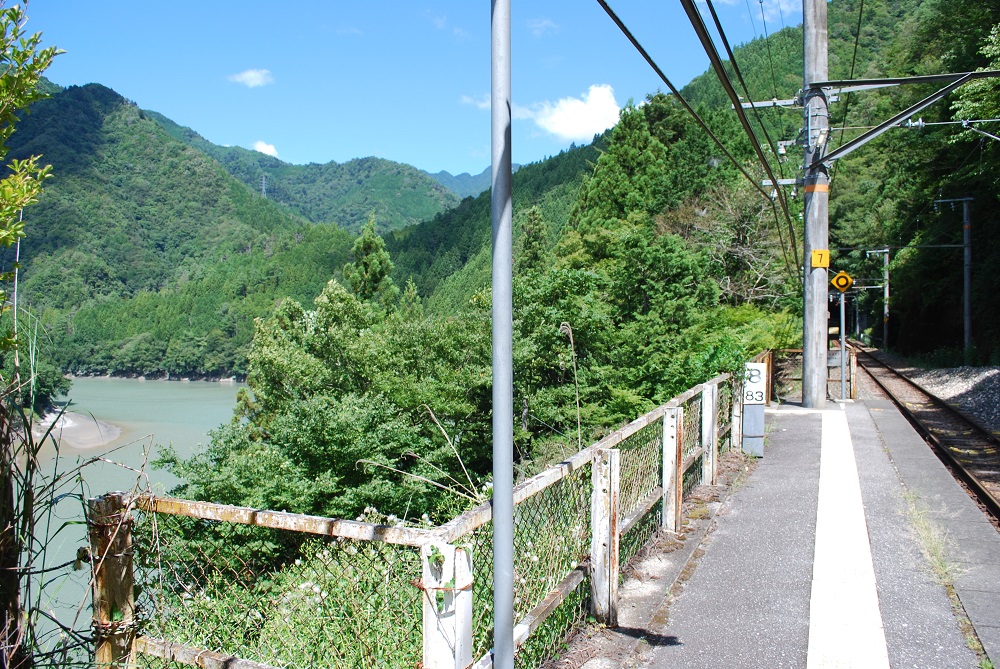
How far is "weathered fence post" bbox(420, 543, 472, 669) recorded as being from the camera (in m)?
2.54

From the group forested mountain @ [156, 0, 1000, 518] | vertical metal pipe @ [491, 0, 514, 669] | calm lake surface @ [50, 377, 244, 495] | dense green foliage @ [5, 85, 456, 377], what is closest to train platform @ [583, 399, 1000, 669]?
vertical metal pipe @ [491, 0, 514, 669]

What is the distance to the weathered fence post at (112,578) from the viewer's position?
9.15ft

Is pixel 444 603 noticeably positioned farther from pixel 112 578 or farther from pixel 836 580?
pixel 836 580

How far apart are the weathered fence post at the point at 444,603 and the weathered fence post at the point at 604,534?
5.88 ft

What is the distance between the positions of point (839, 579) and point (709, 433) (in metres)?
2.82

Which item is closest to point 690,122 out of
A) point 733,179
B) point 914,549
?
point 733,179

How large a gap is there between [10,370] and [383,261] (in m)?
37.3

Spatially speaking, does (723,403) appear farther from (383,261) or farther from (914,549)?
(383,261)

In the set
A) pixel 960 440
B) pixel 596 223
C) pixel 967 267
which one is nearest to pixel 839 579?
pixel 960 440

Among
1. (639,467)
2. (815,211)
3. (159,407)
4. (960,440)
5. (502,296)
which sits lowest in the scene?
(159,407)

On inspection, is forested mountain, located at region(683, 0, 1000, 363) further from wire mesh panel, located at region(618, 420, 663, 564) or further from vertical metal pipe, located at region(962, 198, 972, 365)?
wire mesh panel, located at region(618, 420, 663, 564)

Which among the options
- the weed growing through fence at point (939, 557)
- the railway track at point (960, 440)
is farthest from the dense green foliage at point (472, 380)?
the weed growing through fence at point (939, 557)

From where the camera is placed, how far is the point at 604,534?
4301 mm

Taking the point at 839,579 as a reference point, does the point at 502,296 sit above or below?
above
